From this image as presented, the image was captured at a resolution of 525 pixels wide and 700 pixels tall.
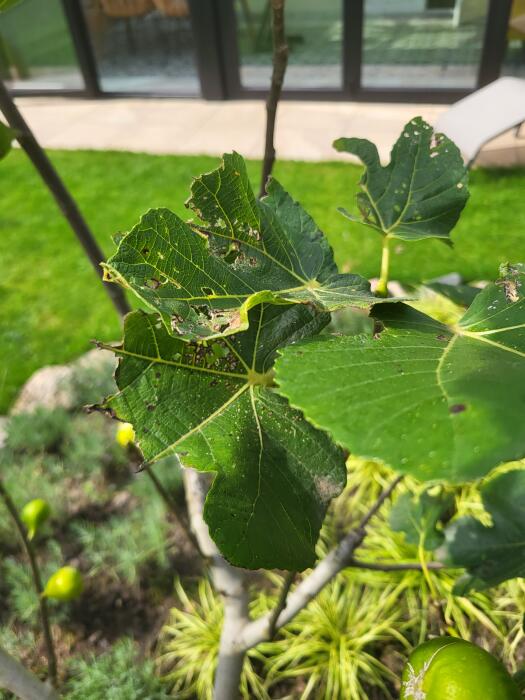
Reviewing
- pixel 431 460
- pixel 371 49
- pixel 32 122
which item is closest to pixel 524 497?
pixel 431 460

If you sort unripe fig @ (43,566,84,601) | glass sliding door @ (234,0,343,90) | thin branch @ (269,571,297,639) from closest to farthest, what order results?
thin branch @ (269,571,297,639), unripe fig @ (43,566,84,601), glass sliding door @ (234,0,343,90)

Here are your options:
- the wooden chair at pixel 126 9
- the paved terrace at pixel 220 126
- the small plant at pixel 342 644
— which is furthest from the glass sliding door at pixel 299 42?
the small plant at pixel 342 644

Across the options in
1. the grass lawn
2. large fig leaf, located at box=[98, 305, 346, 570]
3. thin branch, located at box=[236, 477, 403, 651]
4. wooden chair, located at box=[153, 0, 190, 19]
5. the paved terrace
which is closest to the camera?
large fig leaf, located at box=[98, 305, 346, 570]

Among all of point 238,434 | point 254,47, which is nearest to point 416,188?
point 238,434

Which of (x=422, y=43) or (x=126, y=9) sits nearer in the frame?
(x=422, y=43)

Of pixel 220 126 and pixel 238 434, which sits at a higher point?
pixel 238 434

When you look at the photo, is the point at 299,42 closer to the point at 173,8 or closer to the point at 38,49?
the point at 173,8

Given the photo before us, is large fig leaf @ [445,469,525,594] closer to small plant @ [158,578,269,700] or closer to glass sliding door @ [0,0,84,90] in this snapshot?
small plant @ [158,578,269,700]

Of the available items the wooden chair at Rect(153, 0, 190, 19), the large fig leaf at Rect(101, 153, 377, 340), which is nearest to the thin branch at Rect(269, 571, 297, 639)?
the large fig leaf at Rect(101, 153, 377, 340)
